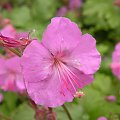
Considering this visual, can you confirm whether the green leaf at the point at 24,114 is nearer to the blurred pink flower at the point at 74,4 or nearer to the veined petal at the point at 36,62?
the veined petal at the point at 36,62

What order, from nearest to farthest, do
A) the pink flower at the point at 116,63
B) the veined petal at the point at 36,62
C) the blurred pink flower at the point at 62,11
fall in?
the veined petal at the point at 36,62
the pink flower at the point at 116,63
the blurred pink flower at the point at 62,11

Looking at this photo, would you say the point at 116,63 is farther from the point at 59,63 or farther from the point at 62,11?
the point at 62,11

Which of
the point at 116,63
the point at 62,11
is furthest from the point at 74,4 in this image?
the point at 116,63

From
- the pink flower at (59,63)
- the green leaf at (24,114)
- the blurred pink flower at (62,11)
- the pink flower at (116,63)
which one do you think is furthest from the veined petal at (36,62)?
the blurred pink flower at (62,11)

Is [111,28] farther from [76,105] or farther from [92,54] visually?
[92,54]

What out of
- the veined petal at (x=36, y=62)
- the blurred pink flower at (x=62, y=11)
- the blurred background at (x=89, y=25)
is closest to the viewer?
the veined petal at (x=36, y=62)

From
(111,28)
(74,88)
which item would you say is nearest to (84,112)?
(74,88)

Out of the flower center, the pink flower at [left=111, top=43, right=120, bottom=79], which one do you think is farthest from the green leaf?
the flower center
